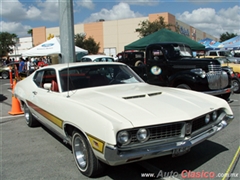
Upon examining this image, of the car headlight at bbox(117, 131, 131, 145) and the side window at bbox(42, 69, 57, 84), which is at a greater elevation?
the side window at bbox(42, 69, 57, 84)

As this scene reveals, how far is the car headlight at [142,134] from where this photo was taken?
2.79m

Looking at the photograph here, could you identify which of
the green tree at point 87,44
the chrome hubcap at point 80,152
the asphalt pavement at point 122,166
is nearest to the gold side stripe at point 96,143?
the chrome hubcap at point 80,152

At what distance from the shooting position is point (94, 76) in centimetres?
443

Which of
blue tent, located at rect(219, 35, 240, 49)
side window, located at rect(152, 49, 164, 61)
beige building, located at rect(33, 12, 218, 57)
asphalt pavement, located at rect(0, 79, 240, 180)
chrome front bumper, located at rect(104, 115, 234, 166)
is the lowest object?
asphalt pavement, located at rect(0, 79, 240, 180)

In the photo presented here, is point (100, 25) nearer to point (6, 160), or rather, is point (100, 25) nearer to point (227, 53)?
point (227, 53)

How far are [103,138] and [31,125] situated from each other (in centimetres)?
367

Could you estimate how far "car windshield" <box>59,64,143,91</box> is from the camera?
4.22 metres

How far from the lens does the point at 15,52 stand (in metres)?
72.1

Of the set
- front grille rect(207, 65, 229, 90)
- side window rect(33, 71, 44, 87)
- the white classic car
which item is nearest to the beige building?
front grille rect(207, 65, 229, 90)

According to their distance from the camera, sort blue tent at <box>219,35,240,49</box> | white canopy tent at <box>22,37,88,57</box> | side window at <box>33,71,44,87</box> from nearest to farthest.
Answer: side window at <box>33,71,44,87</box>
white canopy tent at <box>22,37,88,57</box>
blue tent at <box>219,35,240,49</box>

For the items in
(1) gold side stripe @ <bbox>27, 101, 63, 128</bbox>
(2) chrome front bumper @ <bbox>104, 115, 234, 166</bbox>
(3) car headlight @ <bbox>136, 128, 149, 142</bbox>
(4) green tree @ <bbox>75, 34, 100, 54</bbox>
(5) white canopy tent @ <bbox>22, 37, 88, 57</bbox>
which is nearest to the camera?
(2) chrome front bumper @ <bbox>104, 115, 234, 166</bbox>

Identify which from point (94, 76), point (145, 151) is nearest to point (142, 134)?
point (145, 151)

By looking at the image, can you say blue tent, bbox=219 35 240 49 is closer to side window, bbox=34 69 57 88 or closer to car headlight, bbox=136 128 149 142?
side window, bbox=34 69 57 88

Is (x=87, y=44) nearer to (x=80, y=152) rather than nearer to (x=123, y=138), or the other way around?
(x=80, y=152)
